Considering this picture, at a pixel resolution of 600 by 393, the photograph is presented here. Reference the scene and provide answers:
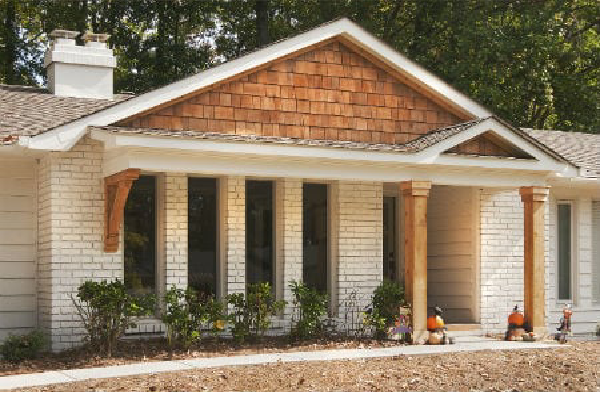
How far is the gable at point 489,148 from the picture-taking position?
14.9 meters

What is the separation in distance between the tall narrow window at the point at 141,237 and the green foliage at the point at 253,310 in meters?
1.44

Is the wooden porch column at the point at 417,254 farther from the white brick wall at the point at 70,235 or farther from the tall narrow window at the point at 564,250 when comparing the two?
the tall narrow window at the point at 564,250

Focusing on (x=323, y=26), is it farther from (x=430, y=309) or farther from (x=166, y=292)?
(x=430, y=309)

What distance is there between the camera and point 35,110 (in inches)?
592

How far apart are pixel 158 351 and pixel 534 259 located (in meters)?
6.58

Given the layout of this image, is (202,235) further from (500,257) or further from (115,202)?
(500,257)

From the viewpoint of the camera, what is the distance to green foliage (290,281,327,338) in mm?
14273

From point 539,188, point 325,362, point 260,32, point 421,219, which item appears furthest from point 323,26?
point 260,32

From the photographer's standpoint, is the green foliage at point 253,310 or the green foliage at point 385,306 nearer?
the green foliage at point 253,310

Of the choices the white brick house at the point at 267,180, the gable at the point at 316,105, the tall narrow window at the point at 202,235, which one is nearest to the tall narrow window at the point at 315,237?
the white brick house at the point at 267,180

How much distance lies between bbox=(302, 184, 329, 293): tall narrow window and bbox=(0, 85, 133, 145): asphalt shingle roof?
3611 mm

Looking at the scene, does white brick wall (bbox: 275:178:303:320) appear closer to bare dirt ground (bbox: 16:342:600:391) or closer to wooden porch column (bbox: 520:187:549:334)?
bare dirt ground (bbox: 16:342:600:391)

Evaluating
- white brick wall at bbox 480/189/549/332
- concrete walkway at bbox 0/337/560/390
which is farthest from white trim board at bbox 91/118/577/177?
concrete walkway at bbox 0/337/560/390

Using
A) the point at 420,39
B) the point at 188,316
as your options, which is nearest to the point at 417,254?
the point at 188,316
